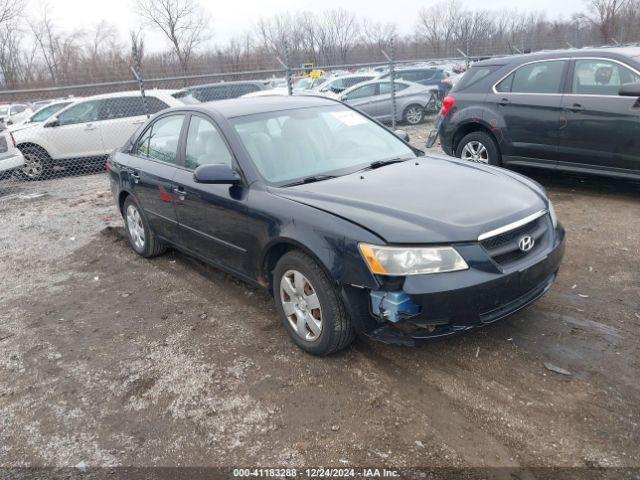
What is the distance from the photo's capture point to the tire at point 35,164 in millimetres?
10969

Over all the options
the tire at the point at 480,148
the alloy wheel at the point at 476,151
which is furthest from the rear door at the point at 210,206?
the alloy wheel at the point at 476,151

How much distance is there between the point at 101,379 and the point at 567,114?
5.75m

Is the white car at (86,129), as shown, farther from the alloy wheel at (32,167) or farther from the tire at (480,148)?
the tire at (480,148)

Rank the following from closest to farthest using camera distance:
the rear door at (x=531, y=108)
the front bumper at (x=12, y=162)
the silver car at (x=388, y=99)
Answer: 1. the rear door at (x=531, y=108)
2. the front bumper at (x=12, y=162)
3. the silver car at (x=388, y=99)

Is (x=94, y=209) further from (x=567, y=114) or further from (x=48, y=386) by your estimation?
(x=567, y=114)

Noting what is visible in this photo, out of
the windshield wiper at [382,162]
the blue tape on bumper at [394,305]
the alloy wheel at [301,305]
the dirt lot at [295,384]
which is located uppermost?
the windshield wiper at [382,162]

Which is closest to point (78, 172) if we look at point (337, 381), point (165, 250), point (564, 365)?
point (165, 250)

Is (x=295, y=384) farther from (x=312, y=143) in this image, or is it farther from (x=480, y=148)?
(x=480, y=148)

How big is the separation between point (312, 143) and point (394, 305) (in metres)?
1.72

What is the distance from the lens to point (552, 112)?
20.9 feet

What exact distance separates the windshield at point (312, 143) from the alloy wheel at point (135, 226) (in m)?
2.06

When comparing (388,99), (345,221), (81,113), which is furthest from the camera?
(388,99)

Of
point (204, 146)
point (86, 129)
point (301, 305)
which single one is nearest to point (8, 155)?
point (86, 129)

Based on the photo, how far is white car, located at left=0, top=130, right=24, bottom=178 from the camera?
381 inches
